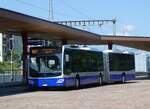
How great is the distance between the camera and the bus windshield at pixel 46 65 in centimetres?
3092

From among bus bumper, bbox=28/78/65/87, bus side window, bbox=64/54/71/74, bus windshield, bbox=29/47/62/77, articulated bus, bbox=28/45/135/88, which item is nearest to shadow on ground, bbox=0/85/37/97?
bus bumper, bbox=28/78/65/87

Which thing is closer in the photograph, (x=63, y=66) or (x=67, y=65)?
(x=63, y=66)

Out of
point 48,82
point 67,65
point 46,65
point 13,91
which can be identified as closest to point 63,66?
point 67,65

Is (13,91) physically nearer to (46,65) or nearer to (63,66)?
(46,65)

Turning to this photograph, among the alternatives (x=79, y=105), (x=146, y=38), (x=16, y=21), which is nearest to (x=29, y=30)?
(x=16, y=21)

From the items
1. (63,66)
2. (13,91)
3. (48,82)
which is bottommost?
(13,91)

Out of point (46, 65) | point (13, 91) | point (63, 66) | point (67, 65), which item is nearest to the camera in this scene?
point (63, 66)

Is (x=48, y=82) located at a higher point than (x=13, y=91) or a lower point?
higher

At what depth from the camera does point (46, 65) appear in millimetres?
31188

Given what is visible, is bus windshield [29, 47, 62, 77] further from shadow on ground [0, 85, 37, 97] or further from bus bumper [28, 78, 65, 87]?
shadow on ground [0, 85, 37, 97]

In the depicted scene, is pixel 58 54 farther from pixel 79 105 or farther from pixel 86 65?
pixel 79 105

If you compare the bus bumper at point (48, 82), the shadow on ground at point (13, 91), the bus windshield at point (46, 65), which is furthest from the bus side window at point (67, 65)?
the shadow on ground at point (13, 91)

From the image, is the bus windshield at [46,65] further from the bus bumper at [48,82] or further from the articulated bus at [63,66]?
the bus bumper at [48,82]

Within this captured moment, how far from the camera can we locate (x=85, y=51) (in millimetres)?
35000
